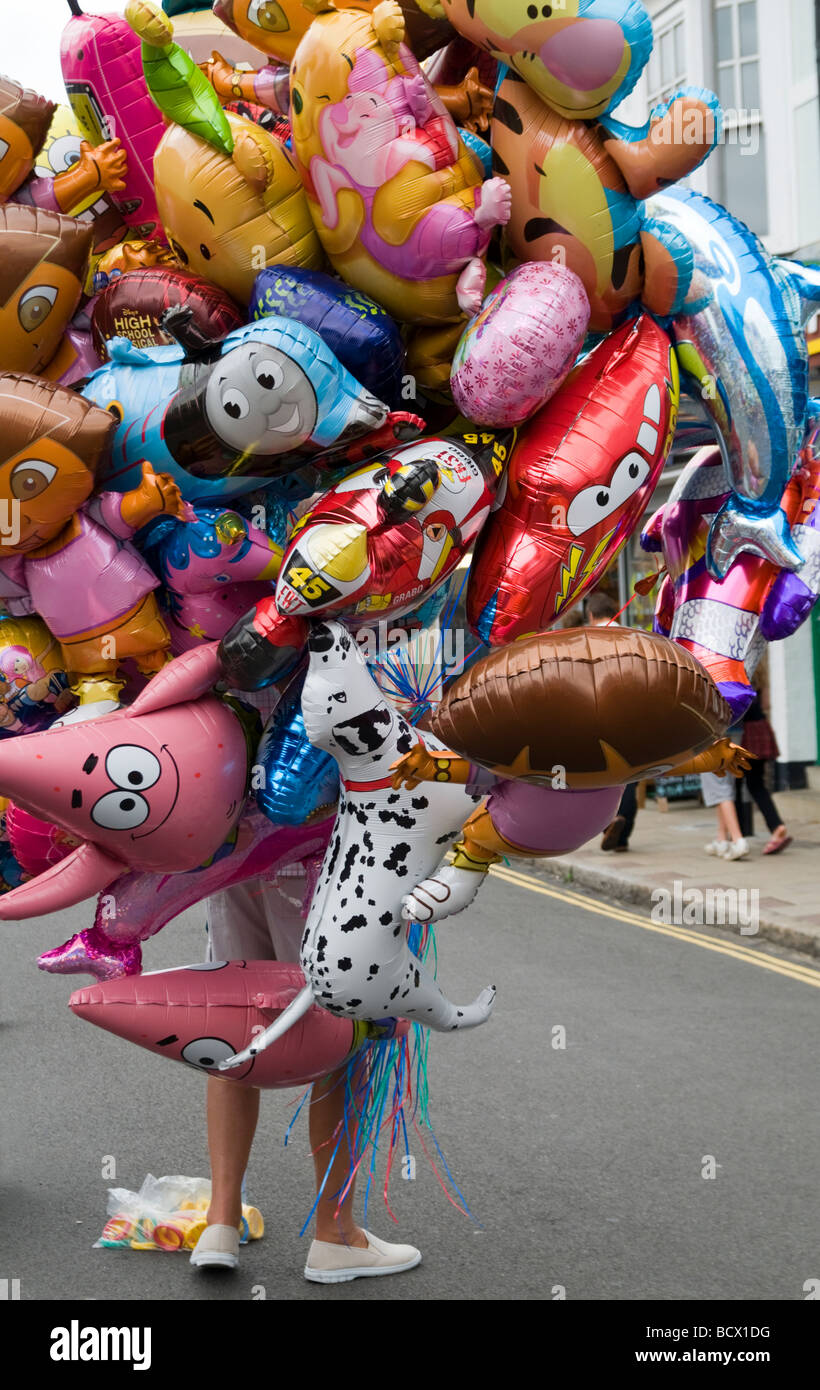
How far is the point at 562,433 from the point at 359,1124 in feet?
5.72

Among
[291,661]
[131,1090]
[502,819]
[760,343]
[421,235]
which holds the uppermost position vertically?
[421,235]

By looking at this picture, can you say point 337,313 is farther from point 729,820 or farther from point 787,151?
point 787,151

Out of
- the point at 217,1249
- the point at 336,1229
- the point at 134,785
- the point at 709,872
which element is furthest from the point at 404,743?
the point at 709,872

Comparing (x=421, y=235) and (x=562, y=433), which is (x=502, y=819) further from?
(x=421, y=235)

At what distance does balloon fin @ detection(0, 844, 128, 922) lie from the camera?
2635mm

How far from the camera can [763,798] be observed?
30.8 ft

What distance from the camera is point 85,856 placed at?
8.80 ft

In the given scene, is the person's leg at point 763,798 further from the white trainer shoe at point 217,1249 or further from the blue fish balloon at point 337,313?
the blue fish balloon at point 337,313

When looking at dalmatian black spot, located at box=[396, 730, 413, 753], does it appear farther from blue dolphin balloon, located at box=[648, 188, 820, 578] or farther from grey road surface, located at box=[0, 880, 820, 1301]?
grey road surface, located at box=[0, 880, 820, 1301]

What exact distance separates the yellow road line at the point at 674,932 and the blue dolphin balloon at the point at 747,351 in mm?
3940

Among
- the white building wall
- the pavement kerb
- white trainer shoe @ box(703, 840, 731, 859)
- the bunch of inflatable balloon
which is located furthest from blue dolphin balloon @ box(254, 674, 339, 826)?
the white building wall

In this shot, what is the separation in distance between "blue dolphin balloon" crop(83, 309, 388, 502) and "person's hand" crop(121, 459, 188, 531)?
44 mm
